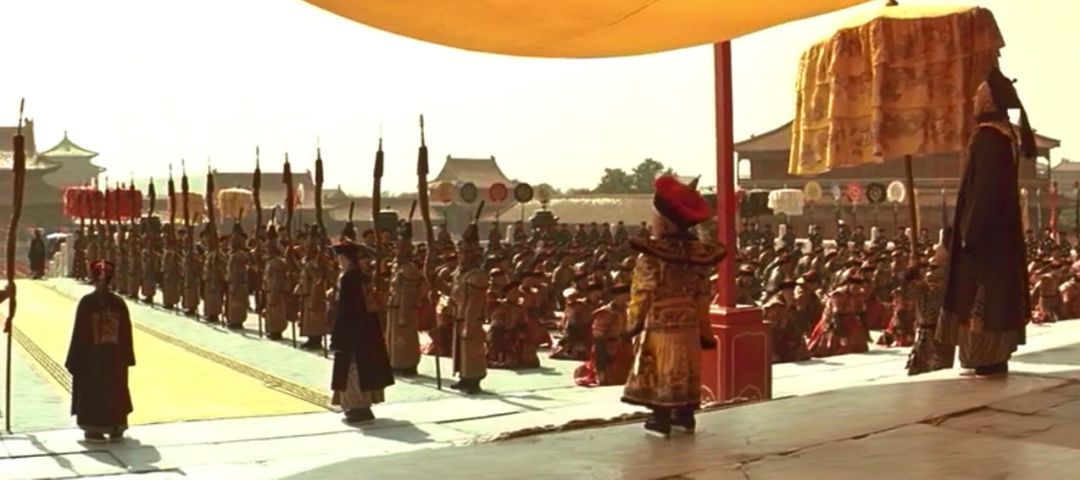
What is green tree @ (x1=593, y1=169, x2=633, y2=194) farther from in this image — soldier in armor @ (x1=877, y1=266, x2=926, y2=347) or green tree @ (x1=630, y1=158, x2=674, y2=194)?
soldier in armor @ (x1=877, y1=266, x2=926, y2=347)

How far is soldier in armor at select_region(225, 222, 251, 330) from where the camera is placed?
20234mm

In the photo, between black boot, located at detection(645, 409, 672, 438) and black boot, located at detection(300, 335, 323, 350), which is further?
black boot, located at detection(300, 335, 323, 350)

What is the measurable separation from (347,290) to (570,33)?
11.9ft

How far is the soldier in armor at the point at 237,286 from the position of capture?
2023 centimetres

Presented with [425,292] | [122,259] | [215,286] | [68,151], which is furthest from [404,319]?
[68,151]

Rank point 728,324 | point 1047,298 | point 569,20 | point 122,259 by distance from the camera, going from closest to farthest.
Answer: point 569,20
point 728,324
point 1047,298
point 122,259

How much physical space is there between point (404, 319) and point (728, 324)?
5.90 meters

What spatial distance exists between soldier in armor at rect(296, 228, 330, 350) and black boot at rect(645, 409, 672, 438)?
1055 cm

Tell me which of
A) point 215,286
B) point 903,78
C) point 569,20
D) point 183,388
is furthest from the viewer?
point 215,286

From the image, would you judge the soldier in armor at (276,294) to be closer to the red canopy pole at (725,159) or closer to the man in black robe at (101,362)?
the man in black robe at (101,362)

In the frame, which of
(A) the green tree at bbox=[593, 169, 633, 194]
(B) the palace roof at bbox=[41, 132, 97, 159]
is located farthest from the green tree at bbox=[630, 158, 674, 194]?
(B) the palace roof at bbox=[41, 132, 97, 159]

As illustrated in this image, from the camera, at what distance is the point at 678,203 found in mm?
6602

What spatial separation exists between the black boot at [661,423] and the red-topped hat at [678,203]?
106cm

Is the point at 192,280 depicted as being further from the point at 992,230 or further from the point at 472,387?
the point at 992,230
